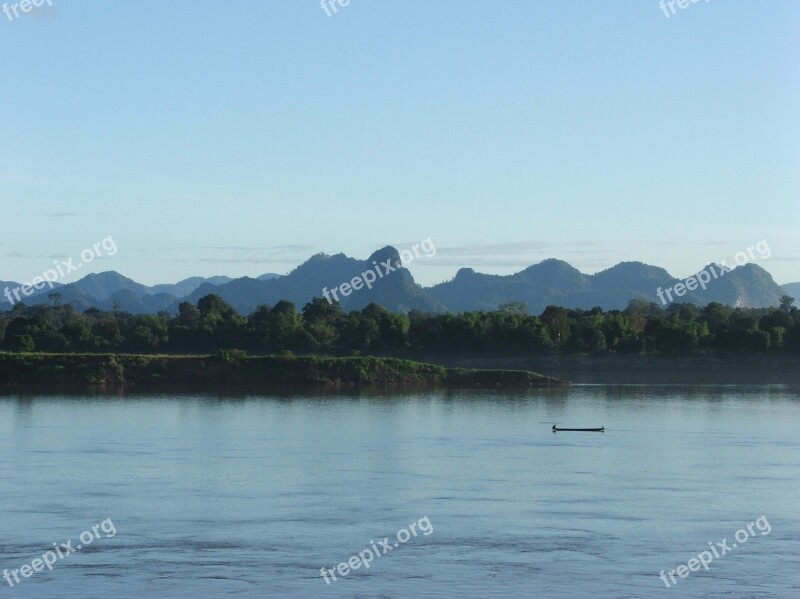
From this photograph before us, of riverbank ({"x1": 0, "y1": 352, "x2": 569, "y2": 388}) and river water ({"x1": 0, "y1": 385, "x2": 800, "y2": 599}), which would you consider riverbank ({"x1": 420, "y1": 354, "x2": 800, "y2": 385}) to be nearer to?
riverbank ({"x1": 0, "y1": 352, "x2": 569, "y2": 388})

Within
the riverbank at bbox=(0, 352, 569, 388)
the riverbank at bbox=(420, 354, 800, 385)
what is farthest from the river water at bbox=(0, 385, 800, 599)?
the riverbank at bbox=(420, 354, 800, 385)

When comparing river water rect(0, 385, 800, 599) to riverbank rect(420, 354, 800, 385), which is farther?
riverbank rect(420, 354, 800, 385)

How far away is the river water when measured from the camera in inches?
854

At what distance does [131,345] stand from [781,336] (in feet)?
197

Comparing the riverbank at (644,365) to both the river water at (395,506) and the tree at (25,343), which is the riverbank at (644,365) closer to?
the tree at (25,343)

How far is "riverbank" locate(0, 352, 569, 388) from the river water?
25.2 meters

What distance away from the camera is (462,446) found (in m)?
43.2

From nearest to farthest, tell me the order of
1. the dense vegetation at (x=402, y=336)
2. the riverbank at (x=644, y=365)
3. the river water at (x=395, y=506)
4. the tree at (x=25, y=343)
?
the river water at (x=395, y=506), the tree at (x=25, y=343), the riverbank at (x=644, y=365), the dense vegetation at (x=402, y=336)

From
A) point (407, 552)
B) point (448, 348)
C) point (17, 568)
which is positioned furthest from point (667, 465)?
point (448, 348)

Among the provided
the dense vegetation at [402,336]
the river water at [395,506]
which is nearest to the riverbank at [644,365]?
the dense vegetation at [402,336]

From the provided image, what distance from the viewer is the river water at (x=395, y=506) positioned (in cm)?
2169

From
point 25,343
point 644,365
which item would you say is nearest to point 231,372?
point 25,343

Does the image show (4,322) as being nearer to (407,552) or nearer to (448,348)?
(448,348)

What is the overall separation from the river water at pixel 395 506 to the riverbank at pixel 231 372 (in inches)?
994
